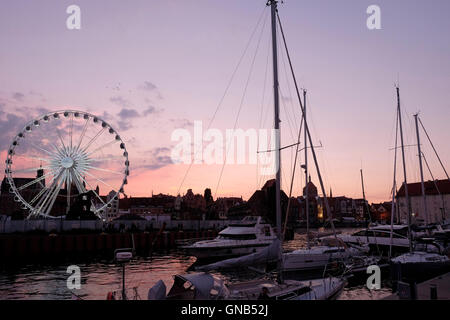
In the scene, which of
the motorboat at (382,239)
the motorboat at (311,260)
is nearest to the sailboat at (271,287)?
the motorboat at (311,260)

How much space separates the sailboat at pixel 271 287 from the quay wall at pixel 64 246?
20.8 m

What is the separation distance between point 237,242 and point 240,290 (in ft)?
72.7

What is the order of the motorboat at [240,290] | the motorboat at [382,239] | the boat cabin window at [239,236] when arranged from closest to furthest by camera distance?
the motorboat at [240,290], the motorboat at [382,239], the boat cabin window at [239,236]

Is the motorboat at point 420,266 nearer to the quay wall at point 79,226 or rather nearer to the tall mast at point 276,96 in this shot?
the tall mast at point 276,96

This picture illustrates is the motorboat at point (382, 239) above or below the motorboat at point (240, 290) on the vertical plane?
below

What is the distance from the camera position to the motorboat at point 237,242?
3559 cm

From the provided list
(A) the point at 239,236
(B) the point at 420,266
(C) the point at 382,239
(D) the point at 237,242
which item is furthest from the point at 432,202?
(B) the point at 420,266

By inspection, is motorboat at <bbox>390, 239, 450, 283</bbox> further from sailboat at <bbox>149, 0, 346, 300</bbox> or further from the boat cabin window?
the boat cabin window

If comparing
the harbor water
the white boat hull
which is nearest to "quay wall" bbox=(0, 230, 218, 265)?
the white boat hull

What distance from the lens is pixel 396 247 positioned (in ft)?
122

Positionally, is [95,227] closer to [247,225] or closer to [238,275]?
[247,225]
